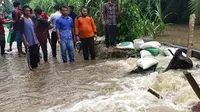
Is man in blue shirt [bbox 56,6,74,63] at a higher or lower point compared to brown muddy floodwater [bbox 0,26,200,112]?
higher

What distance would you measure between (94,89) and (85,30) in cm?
273

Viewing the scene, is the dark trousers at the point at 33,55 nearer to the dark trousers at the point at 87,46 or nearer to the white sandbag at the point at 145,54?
the dark trousers at the point at 87,46

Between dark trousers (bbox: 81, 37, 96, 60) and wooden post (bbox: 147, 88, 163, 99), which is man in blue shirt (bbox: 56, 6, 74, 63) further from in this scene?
wooden post (bbox: 147, 88, 163, 99)

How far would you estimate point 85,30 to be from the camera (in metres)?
7.69

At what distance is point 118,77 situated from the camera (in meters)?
5.91

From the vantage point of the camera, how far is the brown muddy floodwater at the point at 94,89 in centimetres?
431

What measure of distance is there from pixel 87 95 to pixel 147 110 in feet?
3.79

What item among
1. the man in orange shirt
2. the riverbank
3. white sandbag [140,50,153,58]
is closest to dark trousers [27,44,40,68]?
the man in orange shirt

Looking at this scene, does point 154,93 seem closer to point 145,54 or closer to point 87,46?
point 145,54

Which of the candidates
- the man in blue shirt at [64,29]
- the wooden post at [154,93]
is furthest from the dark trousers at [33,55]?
the wooden post at [154,93]

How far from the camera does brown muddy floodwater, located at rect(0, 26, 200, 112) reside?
4309mm

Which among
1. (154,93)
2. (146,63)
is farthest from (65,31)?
(154,93)

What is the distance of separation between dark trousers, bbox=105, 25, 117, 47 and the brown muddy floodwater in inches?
55.2

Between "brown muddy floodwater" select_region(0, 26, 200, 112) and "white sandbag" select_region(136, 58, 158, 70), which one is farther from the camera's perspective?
"white sandbag" select_region(136, 58, 158, 70)
